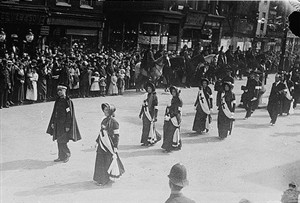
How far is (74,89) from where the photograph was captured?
14.5 m

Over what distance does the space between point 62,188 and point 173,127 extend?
317 cm

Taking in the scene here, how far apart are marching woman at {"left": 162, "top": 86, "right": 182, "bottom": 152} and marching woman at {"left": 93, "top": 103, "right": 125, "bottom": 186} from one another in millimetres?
2228

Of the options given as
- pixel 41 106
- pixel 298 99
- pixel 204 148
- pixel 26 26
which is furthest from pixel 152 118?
pixel 26 26

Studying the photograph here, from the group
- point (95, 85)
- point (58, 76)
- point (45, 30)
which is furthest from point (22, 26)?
point (95, 85)

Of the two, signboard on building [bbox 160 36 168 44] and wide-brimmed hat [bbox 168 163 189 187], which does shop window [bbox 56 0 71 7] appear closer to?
signboard on building [bbox 160 36 168 44]

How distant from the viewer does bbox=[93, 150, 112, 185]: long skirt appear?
23.0ft

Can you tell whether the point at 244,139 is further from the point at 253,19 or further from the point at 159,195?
the point at 253,19

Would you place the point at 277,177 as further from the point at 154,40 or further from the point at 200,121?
the point at 154,40

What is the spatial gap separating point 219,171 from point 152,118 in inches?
85.7

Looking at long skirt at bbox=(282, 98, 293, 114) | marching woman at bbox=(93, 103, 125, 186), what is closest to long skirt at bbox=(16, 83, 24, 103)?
marching woman at bbox=(93, 103, 125, 186)

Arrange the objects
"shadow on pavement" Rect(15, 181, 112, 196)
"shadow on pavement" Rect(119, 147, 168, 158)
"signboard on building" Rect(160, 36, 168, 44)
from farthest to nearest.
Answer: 1. "signboard on building" Rect(160, 36, 168, 44)
2. "shadow on pavement" Rect(119, 147, 168, 158)
3. "shadow on pavement" Rect(15, 181, 112, 196)

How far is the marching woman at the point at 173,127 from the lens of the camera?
9117 mm

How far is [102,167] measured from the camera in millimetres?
7023

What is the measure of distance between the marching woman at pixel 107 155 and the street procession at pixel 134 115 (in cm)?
2
